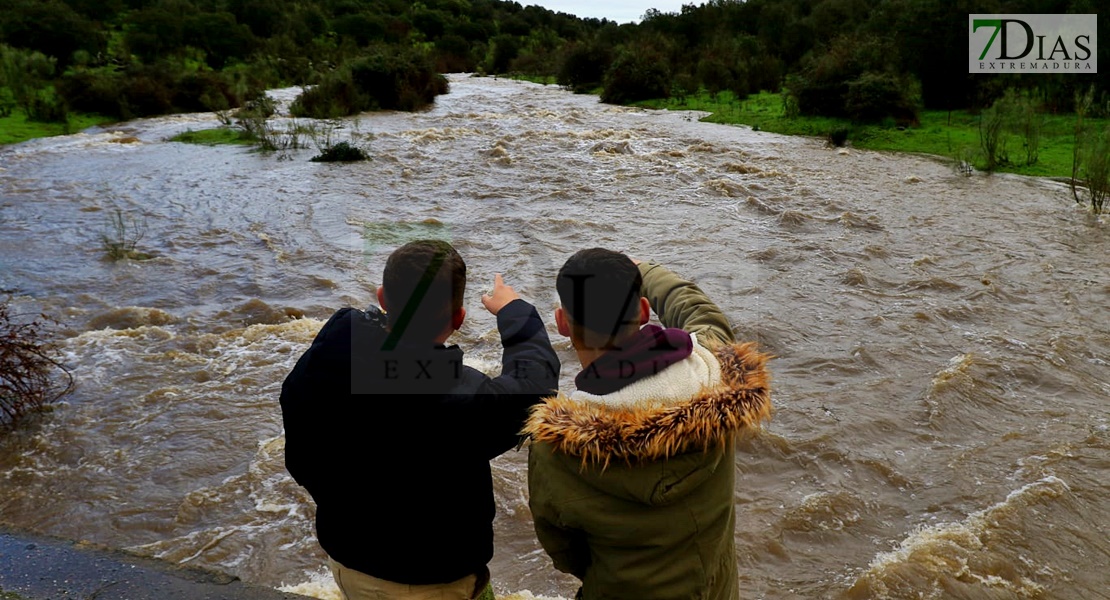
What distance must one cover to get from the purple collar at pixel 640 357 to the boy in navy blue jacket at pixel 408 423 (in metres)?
0.22

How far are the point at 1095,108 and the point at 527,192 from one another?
1109cm

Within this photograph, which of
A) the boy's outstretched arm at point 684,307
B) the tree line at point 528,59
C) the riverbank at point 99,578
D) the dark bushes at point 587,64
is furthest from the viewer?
the dark bushes at point 587,64

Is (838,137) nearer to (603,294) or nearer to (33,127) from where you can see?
(603,294)

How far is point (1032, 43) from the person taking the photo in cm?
1652

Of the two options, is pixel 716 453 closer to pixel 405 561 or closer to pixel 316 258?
pixel 405 561

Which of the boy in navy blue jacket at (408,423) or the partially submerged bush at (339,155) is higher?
the partially submerged bush at (339,155)

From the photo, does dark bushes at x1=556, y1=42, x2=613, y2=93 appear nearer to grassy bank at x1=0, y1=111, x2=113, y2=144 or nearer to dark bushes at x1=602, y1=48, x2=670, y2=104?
dark bushes at x1=602, y1=48, x2=670, y2=104

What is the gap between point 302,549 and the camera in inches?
151

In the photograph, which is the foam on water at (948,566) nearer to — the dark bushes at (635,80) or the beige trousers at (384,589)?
the beige trousers at (384,589)

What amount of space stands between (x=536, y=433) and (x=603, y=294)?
0.38 m

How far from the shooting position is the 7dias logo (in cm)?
1512

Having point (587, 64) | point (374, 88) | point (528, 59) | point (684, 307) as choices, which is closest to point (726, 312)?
point (684, 307)

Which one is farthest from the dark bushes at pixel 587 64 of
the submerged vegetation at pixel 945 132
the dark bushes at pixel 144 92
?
the dark bushes at pixel 144 92

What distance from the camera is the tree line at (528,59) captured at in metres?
16.9
